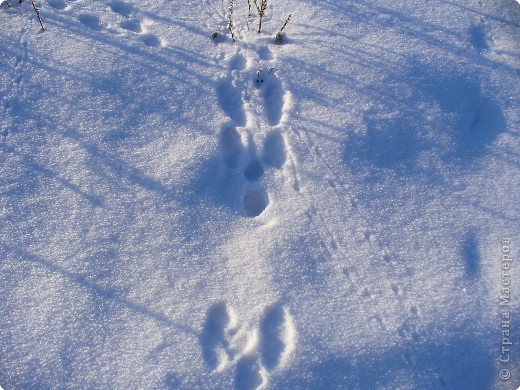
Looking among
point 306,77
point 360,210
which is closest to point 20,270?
point 360,210

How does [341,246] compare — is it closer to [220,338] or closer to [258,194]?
[258,194]

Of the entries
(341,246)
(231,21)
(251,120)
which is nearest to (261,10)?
(231,21)

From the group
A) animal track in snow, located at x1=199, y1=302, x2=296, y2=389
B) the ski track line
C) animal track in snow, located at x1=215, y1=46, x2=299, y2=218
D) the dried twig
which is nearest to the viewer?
animal track in snow, located at x1=199, y1=302, x2=296, y2=389

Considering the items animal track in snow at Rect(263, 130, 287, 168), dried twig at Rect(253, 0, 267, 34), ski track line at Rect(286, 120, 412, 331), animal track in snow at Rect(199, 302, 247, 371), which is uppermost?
dried twig at Rect(253, 0, 267, 34)

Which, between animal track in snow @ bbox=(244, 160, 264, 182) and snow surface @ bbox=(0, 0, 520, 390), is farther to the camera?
animal track in snow @ bbox=(244, 160, 264, 182)

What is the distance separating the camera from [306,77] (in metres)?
2.93

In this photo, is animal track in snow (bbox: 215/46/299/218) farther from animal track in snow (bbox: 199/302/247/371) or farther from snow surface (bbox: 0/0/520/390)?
animal track in snow (bbox: 199/302/247/371)

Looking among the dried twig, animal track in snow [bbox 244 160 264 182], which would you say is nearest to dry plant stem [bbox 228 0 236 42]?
the dried twig

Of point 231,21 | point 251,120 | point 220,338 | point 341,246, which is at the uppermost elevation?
point 231,21

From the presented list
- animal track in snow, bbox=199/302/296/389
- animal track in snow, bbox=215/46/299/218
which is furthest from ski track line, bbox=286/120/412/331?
animal track in snow, bbox=199/302/296/389

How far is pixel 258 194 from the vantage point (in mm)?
2586

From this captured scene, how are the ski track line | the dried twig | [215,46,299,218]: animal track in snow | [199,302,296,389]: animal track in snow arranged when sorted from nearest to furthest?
1. [199,302,296,389]: animal track in snow
2. the ski track line
3. [215,46,299,218]: animal track in snow
4. the dried twig

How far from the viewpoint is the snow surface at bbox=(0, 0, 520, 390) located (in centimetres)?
218

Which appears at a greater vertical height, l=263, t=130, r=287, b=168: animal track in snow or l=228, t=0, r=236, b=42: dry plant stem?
l=228, t=0, r=236, b=42: dry plant stem
